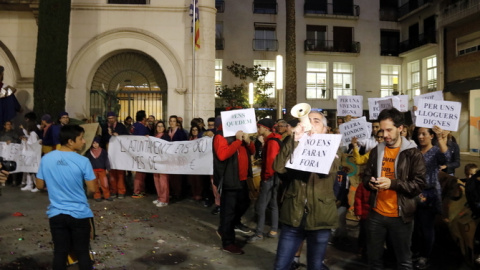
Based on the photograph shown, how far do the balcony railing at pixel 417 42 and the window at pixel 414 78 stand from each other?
1.30 meters

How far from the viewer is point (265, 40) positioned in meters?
32.6

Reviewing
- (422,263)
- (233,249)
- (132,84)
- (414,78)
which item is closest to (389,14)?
(414,78)

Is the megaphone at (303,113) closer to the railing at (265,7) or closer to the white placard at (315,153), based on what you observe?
the white placard at (315,153)

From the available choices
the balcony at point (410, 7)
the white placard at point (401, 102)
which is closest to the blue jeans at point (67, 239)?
the white placard at point (401, 102)

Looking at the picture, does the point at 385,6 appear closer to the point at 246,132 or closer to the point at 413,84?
the point at 413,84

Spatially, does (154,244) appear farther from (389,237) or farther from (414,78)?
(414,78)

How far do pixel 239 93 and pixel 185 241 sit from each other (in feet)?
70.6

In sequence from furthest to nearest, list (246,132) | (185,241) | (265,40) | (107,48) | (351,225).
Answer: (265,40) → (107,48) → (351,225) → (185,241) → (246,132)

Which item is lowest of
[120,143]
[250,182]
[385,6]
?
[250,182]

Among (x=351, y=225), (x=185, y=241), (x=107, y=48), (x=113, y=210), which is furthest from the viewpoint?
(x=107, y=48)

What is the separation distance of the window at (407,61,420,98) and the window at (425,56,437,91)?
1.39 metres

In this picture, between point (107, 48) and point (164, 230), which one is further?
point (107, 48)

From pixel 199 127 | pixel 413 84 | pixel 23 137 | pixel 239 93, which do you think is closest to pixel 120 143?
pixel 199 127

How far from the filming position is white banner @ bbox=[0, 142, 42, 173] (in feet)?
36.0
